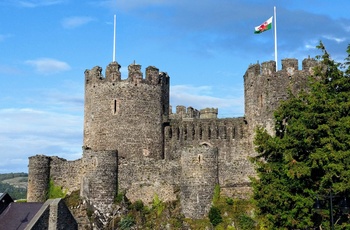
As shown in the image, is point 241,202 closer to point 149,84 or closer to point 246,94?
point 246,94

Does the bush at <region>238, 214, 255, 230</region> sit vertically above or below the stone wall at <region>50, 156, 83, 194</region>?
below

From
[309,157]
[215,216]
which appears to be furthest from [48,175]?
[309,157]

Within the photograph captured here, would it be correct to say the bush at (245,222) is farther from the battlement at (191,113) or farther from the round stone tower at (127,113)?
the battlement at (191,113)

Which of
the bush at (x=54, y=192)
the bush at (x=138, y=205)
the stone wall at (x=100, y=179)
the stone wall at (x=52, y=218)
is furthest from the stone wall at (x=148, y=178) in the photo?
the stone wall at (x=52, y=218)

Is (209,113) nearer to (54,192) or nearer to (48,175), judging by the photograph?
(48,175)

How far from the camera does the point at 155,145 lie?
5550 centimetres

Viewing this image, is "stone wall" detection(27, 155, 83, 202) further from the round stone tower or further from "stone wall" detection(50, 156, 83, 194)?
the round stone tower

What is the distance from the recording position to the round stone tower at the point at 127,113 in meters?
54.6

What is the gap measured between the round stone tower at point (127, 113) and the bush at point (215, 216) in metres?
8.86

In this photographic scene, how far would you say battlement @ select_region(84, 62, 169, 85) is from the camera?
55.4 metres

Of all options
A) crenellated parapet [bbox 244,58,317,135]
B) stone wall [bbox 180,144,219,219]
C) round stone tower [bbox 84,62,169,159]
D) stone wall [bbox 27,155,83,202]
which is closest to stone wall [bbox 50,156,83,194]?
stone wall [bbox 27,155,83,202]

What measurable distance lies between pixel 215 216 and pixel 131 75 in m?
14.8

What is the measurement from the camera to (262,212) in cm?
3697

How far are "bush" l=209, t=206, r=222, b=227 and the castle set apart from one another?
69 centimetres
